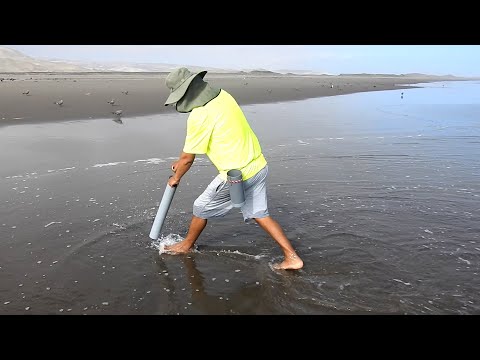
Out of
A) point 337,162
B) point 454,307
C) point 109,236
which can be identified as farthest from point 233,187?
point 337,162

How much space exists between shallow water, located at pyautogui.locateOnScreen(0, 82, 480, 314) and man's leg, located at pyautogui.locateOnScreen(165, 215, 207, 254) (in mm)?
124

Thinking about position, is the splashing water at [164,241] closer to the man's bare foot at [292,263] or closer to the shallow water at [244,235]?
the shallow water at [244,235]

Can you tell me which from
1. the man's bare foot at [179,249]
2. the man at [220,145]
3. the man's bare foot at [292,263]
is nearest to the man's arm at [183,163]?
the man at [220,145]

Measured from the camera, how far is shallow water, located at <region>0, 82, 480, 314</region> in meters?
3.90

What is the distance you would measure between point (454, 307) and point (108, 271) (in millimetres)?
3419

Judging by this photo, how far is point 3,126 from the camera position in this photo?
12711mm

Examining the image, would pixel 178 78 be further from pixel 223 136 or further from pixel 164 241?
pixel 164 241

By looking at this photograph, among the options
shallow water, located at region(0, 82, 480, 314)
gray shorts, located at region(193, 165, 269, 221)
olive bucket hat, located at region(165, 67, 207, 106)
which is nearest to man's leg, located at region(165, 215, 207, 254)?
shallow water, located at region(0, 82, 480, 314)

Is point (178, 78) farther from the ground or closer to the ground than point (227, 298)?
farther from the ground

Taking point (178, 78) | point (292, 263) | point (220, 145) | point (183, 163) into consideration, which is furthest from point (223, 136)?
point (292, 263)

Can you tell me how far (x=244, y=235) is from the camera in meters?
5.38

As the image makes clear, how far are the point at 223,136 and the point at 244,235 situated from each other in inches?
67.8

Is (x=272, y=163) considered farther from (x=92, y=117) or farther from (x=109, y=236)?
(x=92, y=117)

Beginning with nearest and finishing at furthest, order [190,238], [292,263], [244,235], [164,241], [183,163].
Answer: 1. [183,163]
2. [292,263]
3. [190,238]
4. [164,241]
5. [244,235]
